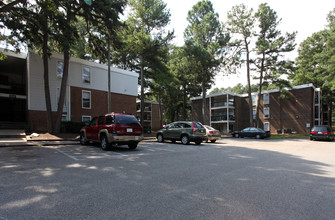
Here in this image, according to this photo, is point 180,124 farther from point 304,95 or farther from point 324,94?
point 324,94

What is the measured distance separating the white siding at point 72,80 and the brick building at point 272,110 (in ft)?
66.9

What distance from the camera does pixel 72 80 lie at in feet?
70.2

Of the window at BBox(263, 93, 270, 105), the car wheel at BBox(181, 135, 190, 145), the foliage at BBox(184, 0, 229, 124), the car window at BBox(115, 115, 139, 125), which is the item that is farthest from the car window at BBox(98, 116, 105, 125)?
the window at BBox(263, 93, 270, 105)

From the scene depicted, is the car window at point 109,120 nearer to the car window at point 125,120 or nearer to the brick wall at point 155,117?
the car window at point 125,120

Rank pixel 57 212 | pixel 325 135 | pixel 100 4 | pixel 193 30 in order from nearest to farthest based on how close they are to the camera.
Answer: pixel 57 212 < pixel 100 4 < pixel 325 135 < pixel 193 30

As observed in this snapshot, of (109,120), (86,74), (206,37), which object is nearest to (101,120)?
(109,120)

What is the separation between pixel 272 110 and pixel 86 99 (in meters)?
32.4

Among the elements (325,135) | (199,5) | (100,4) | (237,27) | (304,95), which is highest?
(199,5)

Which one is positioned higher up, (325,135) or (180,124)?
(180,124)

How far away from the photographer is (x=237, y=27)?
33531mm

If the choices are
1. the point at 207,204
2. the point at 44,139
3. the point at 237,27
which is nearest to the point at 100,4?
the point at 44,139

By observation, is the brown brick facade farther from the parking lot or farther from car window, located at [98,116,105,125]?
the parking lot

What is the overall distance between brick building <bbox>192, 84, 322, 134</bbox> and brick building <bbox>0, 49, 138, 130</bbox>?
70.1 feet

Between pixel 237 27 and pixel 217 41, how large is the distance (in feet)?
15.5
